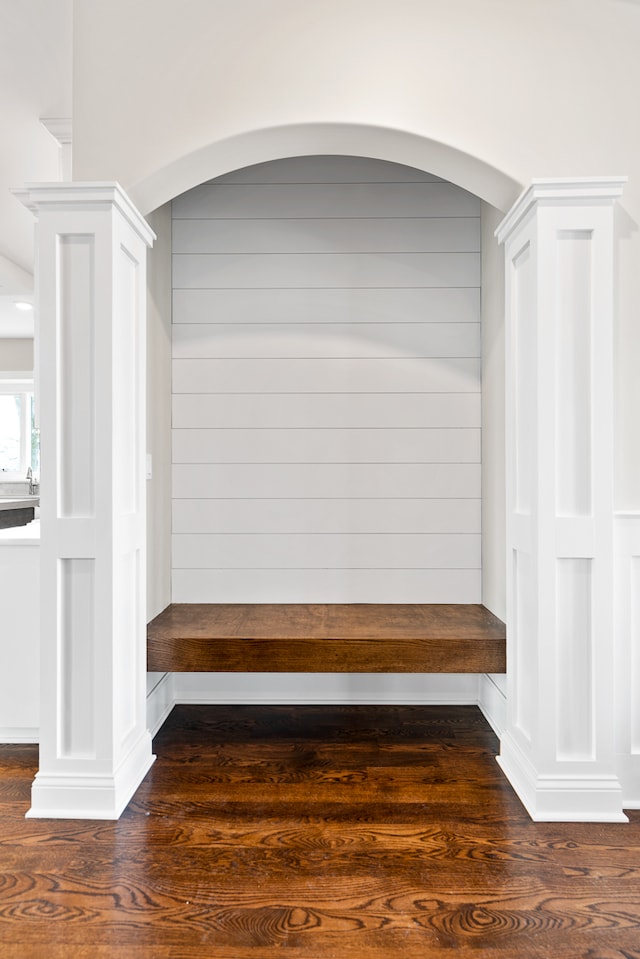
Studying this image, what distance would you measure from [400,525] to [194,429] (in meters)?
1.12

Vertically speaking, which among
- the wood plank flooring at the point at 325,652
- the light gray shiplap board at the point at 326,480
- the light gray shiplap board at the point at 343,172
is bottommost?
the wood plank flooring at the point at 325,652

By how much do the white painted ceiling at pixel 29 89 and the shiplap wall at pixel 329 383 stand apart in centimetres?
72

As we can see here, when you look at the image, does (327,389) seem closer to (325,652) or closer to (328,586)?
(328,586)

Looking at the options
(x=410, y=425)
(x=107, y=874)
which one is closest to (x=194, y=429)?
(x=410, y=425)

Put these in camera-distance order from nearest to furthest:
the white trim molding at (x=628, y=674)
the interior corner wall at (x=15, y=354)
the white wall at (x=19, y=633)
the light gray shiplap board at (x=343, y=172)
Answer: the white trim molding at (x=628, y=674)
the white wall at (x=19, y=633)
the light gray shiplap board at (x=343, y=172)
the interior corner wall at (x=15, y=354)

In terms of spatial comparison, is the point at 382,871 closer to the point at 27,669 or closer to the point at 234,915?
the point at 234,915

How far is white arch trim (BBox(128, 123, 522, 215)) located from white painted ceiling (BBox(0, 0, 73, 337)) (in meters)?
0.79

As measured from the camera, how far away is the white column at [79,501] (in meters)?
2.17

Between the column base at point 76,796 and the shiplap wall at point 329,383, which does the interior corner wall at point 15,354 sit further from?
the column base at point 76,796

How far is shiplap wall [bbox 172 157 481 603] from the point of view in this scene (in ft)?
10.8

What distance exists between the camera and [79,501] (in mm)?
2209

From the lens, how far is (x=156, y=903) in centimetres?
175

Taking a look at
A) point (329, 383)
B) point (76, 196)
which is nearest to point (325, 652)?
point (329, 383)

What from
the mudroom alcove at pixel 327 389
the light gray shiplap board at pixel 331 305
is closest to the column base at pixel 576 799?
the mudroom alcove at pixel 327 389
